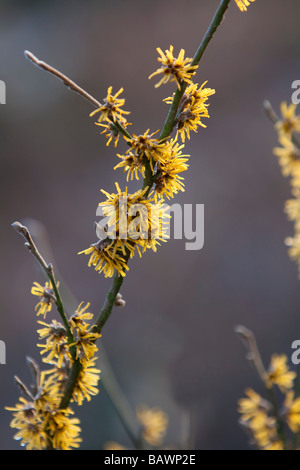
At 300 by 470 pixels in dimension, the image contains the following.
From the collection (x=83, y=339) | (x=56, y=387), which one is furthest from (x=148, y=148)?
(x=56, y=387)

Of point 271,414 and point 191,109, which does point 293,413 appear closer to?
point 271,414

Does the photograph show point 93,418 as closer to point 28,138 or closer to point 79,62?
point 28,138

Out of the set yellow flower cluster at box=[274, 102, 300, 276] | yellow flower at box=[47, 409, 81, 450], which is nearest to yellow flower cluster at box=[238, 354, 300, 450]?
yellow flower cluster at box=[274, 102, 300, 276]

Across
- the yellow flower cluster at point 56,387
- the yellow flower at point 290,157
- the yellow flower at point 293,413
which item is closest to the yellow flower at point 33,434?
the yellow flower cluster at point 56,387

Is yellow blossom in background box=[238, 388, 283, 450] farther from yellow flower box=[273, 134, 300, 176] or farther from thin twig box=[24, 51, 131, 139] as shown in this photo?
thin twig box=[24, 51, 131, 139]

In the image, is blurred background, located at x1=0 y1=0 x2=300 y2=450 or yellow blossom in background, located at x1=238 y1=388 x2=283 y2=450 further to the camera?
blurred background, located at x1=0 y1=0 x2=300 y2=450

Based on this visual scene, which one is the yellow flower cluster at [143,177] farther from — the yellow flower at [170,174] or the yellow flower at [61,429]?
the yellow flower at [61,429]

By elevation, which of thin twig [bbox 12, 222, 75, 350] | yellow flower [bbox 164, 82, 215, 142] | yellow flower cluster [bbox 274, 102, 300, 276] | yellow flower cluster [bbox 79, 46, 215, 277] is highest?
yellow flower cluster [bbox 274, 102, 300, 276]
